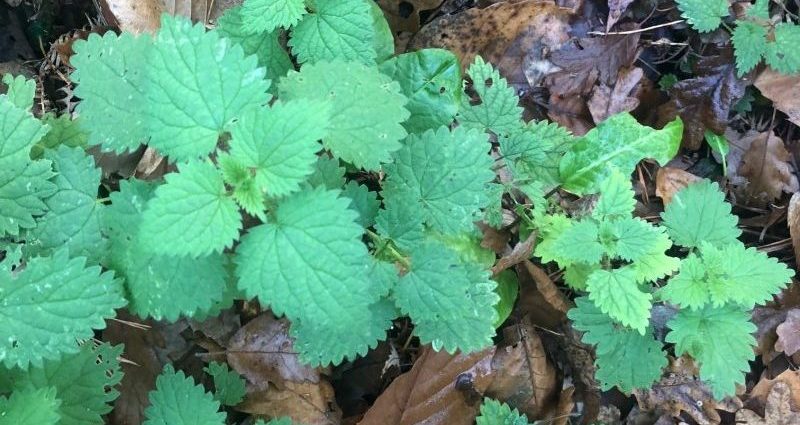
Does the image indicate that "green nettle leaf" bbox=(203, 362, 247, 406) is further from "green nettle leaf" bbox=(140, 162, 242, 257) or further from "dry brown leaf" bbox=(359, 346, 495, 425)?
"green nettle leaf" bbox=(140, 162, 242, 257)

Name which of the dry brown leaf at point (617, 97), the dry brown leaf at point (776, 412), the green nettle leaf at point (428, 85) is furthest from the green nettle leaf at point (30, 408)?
the dry brown leaf at point (776, 412)

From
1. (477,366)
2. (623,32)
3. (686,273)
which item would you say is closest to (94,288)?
(477,366)

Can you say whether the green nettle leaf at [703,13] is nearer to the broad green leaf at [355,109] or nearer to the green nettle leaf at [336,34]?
the green nettle leaf at [336,34]

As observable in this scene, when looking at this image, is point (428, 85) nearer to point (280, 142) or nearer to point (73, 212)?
point (280, 142)

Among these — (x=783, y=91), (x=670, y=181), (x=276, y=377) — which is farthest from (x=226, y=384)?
(x=783, y=91)

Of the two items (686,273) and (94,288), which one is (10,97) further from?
(686,273)

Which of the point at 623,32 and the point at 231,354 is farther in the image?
the point at 623,32
